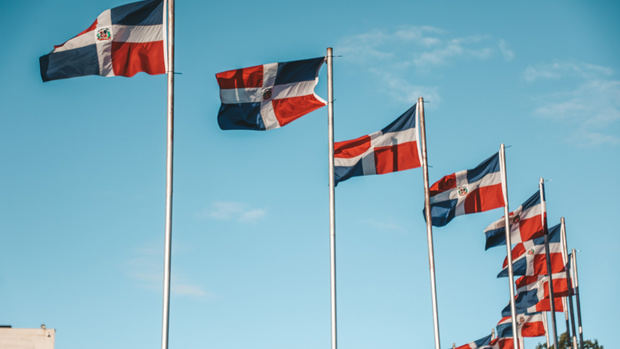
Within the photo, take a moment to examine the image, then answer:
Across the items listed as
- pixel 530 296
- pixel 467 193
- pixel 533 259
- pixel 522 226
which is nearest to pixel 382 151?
pixel 467 193

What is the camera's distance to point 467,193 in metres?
29.0

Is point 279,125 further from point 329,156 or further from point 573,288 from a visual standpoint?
point 573,288

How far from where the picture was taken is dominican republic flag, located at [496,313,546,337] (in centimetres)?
4781

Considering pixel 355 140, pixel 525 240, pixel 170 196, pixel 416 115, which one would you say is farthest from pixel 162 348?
pixel 525 240

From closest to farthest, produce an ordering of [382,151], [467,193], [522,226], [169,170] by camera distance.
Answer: [169,170]
[382,151]
[467,193]
[522,226]

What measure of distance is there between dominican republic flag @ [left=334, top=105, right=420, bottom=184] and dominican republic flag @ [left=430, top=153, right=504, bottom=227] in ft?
10.8

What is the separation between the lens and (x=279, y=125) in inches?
909

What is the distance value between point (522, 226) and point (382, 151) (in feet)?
36.6

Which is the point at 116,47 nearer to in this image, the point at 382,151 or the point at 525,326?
the point at 382,151

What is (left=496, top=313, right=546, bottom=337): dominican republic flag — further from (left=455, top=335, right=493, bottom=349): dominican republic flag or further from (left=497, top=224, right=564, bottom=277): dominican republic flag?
(left=497, top=224, right=564, bottom=277): dominican republic flag

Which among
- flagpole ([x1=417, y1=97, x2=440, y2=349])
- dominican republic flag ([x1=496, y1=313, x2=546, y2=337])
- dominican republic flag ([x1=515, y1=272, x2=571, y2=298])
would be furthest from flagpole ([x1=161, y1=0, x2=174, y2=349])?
dominican republic flag ([x1=496, y1=313, x2=546, y2=337])

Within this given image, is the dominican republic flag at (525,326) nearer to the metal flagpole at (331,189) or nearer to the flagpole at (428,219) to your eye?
the flagpole at (428,219)

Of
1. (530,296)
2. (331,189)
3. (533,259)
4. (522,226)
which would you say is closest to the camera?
(331,189)

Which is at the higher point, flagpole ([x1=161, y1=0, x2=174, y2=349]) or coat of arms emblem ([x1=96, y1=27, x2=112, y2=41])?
coat of arms emblem ([x1=96, y1=27, x2=112, y2=41])
